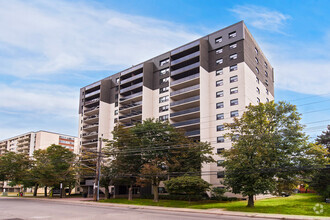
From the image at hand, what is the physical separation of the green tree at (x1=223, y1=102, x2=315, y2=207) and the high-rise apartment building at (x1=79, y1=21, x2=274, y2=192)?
14.4 m

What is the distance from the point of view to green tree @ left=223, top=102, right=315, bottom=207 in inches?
1160

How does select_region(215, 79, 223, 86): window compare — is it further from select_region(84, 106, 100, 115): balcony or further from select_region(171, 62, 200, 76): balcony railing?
select_region(84, 106, 100, 115): balcony

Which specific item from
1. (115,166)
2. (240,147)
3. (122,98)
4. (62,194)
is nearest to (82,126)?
(122,98)

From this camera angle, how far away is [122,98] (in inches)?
2790

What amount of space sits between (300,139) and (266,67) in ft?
122

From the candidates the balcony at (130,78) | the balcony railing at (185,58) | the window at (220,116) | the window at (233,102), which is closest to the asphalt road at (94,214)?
the window at (220,116)

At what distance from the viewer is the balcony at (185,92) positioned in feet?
179

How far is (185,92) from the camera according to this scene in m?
56.0

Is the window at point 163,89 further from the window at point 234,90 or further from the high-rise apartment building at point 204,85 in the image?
the window at point 234,90

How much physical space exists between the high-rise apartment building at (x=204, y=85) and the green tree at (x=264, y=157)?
47.4 feet

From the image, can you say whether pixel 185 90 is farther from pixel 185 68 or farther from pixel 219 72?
pixel 219 72

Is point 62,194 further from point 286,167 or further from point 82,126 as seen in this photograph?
point 286,167

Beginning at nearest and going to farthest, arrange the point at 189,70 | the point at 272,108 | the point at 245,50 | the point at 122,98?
1. the point at 272,108
2. the point at 245,50
3. the point at 189,70
4. the point at 122,98

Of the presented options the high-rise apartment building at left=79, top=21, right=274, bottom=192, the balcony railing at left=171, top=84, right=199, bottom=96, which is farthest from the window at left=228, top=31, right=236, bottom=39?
the balcony railing at left=171, top=84, right=199, bottom=96
